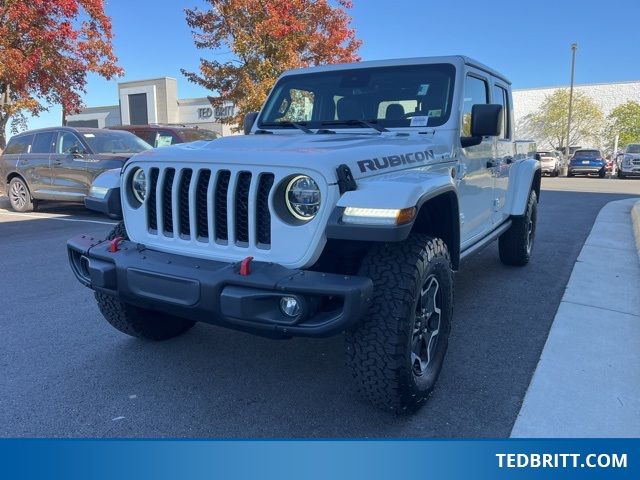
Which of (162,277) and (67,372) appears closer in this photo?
(162,277)

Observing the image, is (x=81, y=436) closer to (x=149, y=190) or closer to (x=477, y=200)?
(x=149, y=190)

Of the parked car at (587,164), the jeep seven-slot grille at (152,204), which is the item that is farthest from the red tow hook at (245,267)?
the parked car at (587,164)

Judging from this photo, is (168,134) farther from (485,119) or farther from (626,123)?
(626,123)

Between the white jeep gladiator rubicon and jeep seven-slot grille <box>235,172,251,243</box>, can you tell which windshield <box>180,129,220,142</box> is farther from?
jeep seven-slot grille <box>235,172,251,243</box>

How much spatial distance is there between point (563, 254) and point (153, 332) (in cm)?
505

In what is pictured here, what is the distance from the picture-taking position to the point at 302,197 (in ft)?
8.05

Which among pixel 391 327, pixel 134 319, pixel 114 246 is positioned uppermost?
pixel 114 246

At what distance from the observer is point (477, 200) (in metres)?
4.09

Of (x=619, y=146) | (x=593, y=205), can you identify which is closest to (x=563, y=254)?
(x=593, y=205)

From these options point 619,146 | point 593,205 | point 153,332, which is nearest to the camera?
point 153,332

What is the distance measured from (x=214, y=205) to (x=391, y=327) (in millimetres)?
1028

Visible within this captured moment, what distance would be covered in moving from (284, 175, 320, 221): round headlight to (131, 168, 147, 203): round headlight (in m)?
1.00

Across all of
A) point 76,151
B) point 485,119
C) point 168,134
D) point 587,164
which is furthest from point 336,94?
point 587,164

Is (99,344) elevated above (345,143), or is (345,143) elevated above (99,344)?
(345,143)
